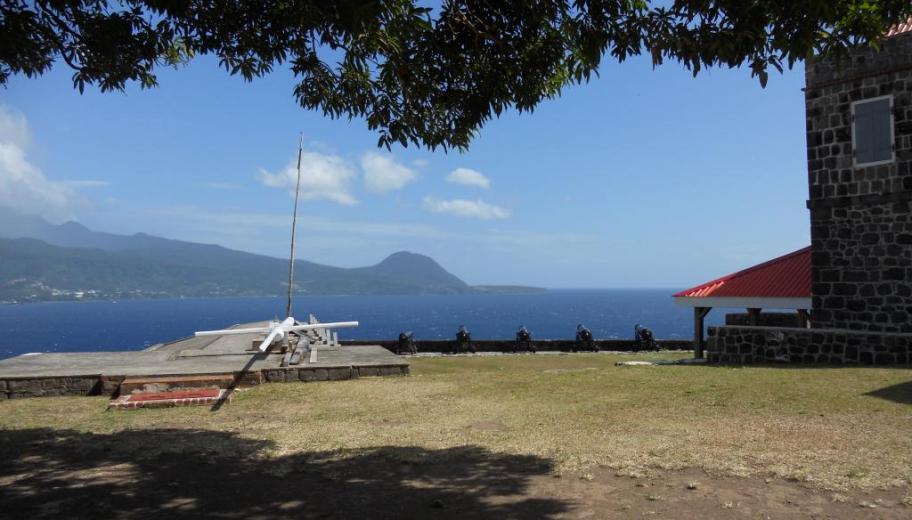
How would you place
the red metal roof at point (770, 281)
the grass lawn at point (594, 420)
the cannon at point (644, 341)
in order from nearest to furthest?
the grass lawn at point (594, 420) < the red metal roof at point (770, 281) < the cannon at point (644, 341)

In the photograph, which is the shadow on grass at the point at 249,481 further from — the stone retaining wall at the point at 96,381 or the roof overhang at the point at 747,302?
the roof overhang at the point at 747,302

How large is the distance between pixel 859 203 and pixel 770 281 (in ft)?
10.9

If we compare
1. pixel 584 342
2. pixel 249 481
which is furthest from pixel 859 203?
pixel 249 481

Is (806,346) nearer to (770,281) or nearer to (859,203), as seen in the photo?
(770,281)

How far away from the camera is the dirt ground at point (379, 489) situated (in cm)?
521

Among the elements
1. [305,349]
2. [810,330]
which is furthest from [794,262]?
[305,349]

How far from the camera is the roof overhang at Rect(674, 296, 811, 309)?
56.0ft

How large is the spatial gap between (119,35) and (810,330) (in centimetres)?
1483

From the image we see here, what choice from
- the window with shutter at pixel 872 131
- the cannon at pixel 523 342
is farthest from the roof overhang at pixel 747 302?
the cannon at pixel 523 342

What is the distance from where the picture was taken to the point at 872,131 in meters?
15.6

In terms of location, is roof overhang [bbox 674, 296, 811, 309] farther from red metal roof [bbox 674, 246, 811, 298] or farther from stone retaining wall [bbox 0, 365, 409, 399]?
stone retaining wall [bbox 0, 365, 409, 399]

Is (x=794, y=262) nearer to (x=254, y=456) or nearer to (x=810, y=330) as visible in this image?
(x=810, y=330)

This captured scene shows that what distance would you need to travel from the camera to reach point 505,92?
25.6 feet

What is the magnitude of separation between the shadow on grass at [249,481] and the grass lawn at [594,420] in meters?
0.26
